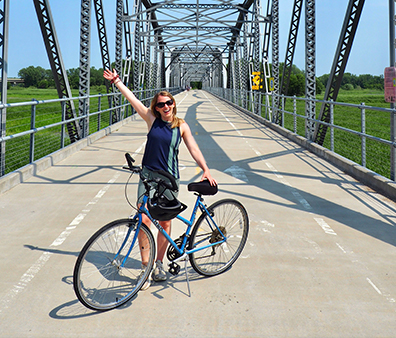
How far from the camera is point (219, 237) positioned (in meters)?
4.67

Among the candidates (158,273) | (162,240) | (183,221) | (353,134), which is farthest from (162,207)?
(353,134)

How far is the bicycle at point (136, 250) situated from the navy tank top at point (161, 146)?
0.13 meters

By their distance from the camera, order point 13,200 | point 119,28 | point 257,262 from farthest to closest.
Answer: point 119,28 < point 13,200 < point 257,262

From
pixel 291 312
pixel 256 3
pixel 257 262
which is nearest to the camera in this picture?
pixel 291 312

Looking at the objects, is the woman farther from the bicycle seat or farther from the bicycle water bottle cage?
the bicycle water bottle cage

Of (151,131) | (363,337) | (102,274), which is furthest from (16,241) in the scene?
(363,337)

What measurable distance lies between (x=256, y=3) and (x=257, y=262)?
30.0m

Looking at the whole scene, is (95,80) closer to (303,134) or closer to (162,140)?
(303,134)

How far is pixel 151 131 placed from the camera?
4199 millimetres

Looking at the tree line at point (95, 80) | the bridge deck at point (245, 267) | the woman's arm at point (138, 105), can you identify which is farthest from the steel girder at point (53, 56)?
the tree line at point (95, 80)

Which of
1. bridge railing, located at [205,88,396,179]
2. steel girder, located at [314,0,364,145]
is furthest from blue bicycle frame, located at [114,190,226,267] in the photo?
A: steel girder, located at [314,0,364,145]

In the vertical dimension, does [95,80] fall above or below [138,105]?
above

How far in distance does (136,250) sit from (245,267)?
129cm

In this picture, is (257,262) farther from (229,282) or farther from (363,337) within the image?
(363,337)
